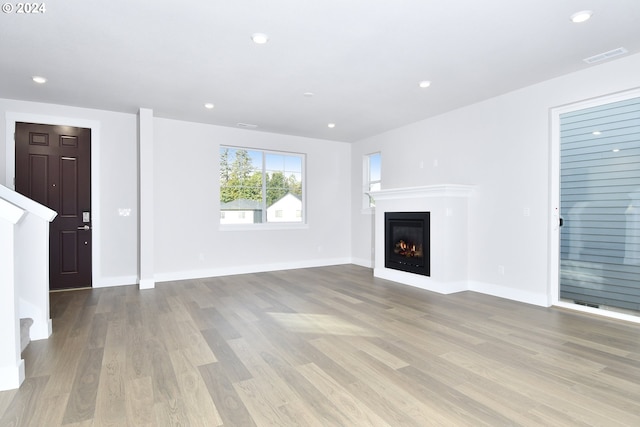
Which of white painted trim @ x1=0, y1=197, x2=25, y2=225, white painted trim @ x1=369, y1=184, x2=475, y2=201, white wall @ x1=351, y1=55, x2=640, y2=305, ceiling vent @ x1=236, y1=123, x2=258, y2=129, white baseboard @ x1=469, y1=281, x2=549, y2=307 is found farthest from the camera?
ceiling vent @ x1=236, y1=123, x2=258, y2=129

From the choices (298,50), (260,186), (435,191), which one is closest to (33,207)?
(298,50)

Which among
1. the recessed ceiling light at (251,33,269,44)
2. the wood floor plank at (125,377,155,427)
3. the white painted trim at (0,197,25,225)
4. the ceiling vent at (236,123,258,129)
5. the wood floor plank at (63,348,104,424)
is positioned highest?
the recessed ceiling light at (251,33,269,44)

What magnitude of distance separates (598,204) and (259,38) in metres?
3.91

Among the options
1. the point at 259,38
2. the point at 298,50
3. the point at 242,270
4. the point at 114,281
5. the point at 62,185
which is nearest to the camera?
the point at 259,38

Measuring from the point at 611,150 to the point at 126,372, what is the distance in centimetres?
494

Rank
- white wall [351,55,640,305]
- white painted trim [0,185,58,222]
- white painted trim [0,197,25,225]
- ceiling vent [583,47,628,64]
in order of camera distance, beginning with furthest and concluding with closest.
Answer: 1. white wall [351,55,640,305]
2. ceiling vent [583,47,628,64]
3. white painted trim [0,185,58,222]
4. white painted trim [0,197,25,225]

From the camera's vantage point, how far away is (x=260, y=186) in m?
6.55

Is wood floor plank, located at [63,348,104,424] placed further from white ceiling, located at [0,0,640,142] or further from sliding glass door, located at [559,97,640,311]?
sliding glass door, located at [559,97,640,311]

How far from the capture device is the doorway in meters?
3.48

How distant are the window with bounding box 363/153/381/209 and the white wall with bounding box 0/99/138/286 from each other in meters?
4.22

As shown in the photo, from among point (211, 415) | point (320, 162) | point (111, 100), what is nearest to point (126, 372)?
point (211, 415)

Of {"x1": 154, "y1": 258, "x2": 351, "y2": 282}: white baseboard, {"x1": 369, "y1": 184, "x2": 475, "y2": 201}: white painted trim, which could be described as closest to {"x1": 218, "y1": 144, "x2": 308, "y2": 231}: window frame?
{"x1": 154, "y1": 258, "x2": 351, "y2": 282}: white baseboard

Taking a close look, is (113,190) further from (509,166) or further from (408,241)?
(509,166)

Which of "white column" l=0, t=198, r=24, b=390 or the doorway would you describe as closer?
"white column" l=0, t=198, r=24, b=390
